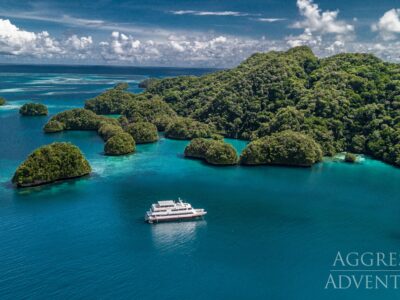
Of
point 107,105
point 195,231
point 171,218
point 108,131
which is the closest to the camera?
point 195,231

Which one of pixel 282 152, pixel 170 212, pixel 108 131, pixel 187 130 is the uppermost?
pixel 282 152

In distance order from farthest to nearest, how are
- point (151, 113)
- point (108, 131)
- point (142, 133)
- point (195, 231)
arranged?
1. point (151, 113)
2. point (108, 131)
3. point (142, 133)
4. point (195, 231)

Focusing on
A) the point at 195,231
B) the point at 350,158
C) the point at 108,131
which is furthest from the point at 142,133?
the point at 195,231

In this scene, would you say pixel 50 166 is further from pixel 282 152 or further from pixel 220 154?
pixel 282 152

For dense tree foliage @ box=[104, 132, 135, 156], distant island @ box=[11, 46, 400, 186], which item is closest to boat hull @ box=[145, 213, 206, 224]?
distant island @ box=[11, 46, 400, 186]

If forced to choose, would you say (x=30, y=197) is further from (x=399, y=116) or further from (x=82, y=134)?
(x=399, y=116)

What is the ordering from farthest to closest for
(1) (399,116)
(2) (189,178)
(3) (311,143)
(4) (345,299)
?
1. (1) (399,116)
2. (3) (311,143)
3. (2) (189,178)
4. (4) (345,299)

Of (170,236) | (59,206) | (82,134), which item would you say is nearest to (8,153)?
(82,134)
